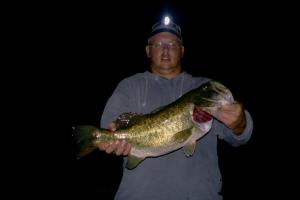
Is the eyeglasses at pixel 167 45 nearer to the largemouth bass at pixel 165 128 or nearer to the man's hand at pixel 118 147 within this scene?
the largemouth bass at pixel 165 128

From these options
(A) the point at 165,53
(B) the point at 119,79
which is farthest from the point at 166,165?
(B) the point at 119,79

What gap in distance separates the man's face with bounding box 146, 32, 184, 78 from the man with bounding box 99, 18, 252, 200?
0.01 metres

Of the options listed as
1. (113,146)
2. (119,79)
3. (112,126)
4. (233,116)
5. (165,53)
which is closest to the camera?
(233,116)

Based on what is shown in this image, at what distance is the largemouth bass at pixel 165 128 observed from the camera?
375 cm

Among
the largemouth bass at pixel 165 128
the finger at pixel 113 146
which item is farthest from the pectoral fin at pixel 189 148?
the finger at pixel 113 146

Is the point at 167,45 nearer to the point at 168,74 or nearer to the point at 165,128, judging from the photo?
the point at 168,74

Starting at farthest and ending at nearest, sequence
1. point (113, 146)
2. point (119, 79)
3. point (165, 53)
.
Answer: point (119, 79) → point (165, 53) → point (113, 146)

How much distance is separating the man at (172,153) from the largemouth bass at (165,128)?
93 mm

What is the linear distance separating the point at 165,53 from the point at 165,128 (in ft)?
3.23

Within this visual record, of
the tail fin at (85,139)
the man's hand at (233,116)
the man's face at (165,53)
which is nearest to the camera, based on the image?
the man's hand at (233,116)

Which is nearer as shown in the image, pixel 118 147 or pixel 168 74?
pixel 118 147

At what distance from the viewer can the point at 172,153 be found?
3.88 m

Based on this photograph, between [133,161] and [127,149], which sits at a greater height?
[127,149]

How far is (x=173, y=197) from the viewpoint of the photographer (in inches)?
145
